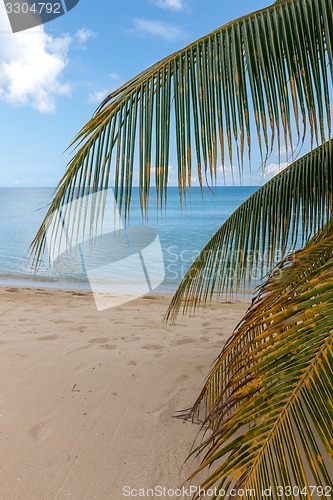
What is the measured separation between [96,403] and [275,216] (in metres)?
2.03

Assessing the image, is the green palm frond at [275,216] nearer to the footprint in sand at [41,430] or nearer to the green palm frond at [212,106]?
the footprint in sand at [41,430]

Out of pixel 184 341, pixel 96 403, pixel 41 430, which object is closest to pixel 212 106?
pixel 41 430

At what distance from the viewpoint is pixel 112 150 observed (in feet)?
4.68

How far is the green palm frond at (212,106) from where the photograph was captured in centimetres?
142

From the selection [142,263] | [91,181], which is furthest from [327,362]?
[142,263]

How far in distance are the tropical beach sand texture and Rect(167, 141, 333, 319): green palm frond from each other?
886 millimetres

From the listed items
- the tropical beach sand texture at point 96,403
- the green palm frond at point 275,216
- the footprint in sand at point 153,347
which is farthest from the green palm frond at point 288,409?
the footprint in sand at point 153,347

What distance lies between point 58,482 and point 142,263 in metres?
13.1

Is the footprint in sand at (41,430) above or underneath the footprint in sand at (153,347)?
above

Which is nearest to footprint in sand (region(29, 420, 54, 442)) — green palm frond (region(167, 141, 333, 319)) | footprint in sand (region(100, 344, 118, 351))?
green palm frond (region(167, 141, 333, 319))

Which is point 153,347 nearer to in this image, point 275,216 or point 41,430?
point 41,430

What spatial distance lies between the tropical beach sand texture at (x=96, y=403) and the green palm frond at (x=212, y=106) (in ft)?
5.78

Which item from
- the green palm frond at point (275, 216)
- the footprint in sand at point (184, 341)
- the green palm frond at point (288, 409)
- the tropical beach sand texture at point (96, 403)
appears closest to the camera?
the green palm frond at point (288, 409)

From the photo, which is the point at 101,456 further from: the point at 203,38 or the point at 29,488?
the point at 203,38
